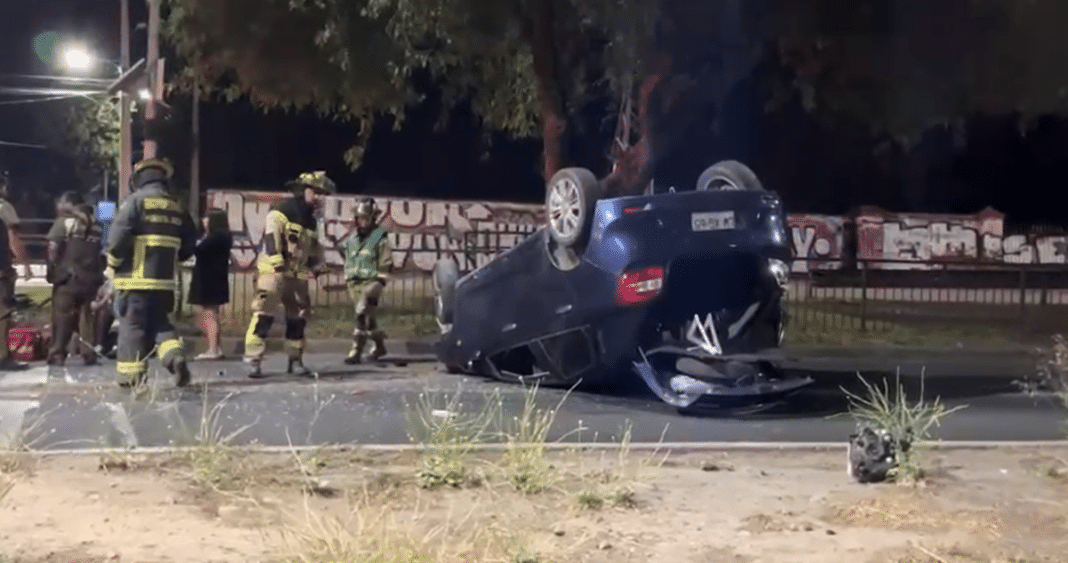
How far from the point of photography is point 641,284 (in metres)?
9.26

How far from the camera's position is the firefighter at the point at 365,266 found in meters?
12.8

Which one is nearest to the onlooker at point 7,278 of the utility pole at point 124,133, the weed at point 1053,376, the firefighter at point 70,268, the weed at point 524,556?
the firefighter at point 70,268

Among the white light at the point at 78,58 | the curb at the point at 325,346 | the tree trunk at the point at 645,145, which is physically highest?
the white light at the point at 78,58

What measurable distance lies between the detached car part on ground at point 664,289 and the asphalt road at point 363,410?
13.4 inches

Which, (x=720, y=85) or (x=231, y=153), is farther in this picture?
(x=231, y=153)

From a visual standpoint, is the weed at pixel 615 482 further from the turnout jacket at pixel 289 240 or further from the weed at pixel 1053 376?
the weed at pixel 1053 376

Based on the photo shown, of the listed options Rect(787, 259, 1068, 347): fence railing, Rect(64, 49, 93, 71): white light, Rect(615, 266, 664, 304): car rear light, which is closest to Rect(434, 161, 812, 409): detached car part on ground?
Rect(615, 266, 664, 304): car rear light

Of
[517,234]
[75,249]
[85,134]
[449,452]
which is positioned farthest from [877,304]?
[85,134]

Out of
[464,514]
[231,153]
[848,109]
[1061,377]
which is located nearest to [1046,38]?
[848,109]

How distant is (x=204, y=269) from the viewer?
12.5m

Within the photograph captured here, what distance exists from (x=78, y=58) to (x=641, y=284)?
1636 cm

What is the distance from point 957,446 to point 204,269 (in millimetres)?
7322

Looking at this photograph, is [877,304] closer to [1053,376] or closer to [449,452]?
[1053,376]

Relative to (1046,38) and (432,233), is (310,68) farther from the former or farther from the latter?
(1046,38)
